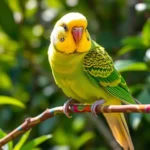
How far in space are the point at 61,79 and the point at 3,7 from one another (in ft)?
4.00

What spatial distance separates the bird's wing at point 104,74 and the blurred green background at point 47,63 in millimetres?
830

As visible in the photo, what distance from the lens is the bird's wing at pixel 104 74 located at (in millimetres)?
2064

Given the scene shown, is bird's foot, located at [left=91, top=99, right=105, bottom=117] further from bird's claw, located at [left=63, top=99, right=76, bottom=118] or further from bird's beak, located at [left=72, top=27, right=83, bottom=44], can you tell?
bird's beak, located at [left=72, top=27, right=83, bottom=44]

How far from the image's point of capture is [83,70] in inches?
80.8

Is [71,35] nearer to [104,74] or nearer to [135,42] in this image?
[104,74]

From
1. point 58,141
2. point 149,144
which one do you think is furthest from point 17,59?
point 149,144

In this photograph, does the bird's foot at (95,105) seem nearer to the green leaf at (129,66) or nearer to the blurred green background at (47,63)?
the green leaf at (129,66)

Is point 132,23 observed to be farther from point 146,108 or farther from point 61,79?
point 146,108

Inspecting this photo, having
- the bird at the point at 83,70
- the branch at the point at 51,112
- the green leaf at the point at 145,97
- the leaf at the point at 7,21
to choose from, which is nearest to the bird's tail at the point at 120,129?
the bird at the point at 83,70

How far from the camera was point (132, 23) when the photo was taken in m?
3.25

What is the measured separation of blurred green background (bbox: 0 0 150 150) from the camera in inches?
123

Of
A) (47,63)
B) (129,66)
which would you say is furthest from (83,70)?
(47,63)

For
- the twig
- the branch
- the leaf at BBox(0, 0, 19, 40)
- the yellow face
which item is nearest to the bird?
the yellow face

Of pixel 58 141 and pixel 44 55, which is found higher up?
pixel 44 55
